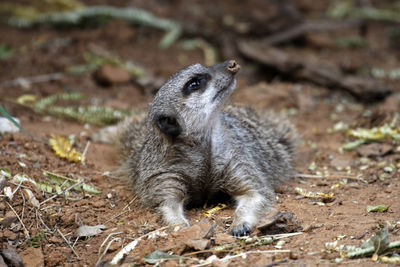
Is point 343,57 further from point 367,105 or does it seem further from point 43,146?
point 43,146

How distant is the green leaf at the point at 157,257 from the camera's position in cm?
309

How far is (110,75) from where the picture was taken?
734cm

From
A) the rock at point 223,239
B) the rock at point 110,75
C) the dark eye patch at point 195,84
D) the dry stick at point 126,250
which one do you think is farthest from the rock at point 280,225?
the rock at point 110,75

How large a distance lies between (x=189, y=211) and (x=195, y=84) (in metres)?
1.12

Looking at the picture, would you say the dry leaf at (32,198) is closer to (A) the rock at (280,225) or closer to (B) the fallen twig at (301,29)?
(A) the rock at (280,225)

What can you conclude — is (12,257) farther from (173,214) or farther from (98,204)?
(173,214)

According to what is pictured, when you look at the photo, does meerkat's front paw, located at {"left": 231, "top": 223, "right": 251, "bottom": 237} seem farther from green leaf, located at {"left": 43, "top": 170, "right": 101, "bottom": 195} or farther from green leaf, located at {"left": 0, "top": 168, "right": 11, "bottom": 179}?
green leaf, located at {"left": 0, "top": 168, "right": 11, "bottom": 179}

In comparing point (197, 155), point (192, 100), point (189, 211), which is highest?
point (192, 100)

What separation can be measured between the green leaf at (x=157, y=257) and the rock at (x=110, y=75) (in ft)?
15.2

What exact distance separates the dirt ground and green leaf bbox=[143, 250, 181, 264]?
38 mm

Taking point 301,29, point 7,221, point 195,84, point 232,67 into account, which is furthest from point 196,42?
point 7,221

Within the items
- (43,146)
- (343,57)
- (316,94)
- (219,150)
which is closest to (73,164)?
(43,146)

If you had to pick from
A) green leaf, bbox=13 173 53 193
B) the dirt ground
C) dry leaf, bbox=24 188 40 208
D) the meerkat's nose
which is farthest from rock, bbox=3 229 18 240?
the meerkat's nose

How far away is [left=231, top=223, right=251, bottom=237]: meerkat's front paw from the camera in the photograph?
11.5 ft
